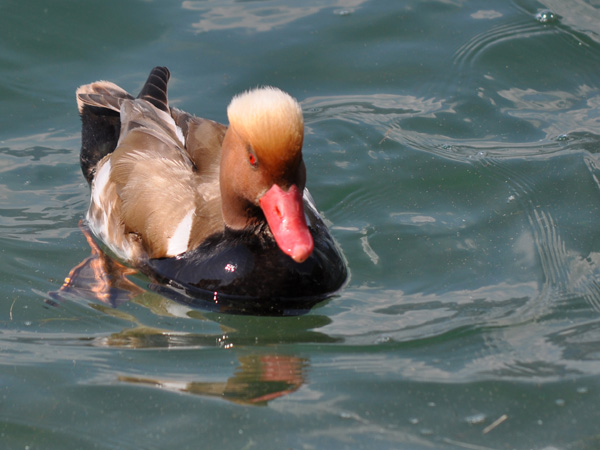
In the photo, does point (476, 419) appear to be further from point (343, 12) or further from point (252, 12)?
point (252, 12)

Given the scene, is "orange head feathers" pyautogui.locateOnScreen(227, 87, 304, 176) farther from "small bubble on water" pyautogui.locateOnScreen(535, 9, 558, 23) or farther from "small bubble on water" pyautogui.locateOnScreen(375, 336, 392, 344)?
"small bubble on water" pyautogui.locateOnScreen(535, 9, 558, 23)

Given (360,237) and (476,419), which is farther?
(360,237)

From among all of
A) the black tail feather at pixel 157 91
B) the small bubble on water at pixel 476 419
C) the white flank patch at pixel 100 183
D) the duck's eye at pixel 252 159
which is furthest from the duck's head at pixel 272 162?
the black tail feather at pixel 157 91

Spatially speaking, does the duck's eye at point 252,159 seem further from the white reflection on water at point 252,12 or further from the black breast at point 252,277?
the white reflection on water at point 252,12

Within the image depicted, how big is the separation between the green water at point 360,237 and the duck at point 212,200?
0.64 ft

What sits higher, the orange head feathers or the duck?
the orange head feathers

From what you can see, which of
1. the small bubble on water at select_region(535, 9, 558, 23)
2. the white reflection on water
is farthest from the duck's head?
the small bubble on water at select_region(535, 9, 558, 23)

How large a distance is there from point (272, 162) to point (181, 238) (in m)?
0.97

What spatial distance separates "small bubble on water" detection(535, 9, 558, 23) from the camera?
7.02 metres

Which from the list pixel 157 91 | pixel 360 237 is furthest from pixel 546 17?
pixel 157 91

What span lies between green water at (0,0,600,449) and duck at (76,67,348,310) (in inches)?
7.7

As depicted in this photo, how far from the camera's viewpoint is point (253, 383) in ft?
11.8

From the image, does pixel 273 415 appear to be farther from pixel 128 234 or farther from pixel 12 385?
pixel 128 234

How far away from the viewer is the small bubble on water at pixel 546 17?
23.0ft
